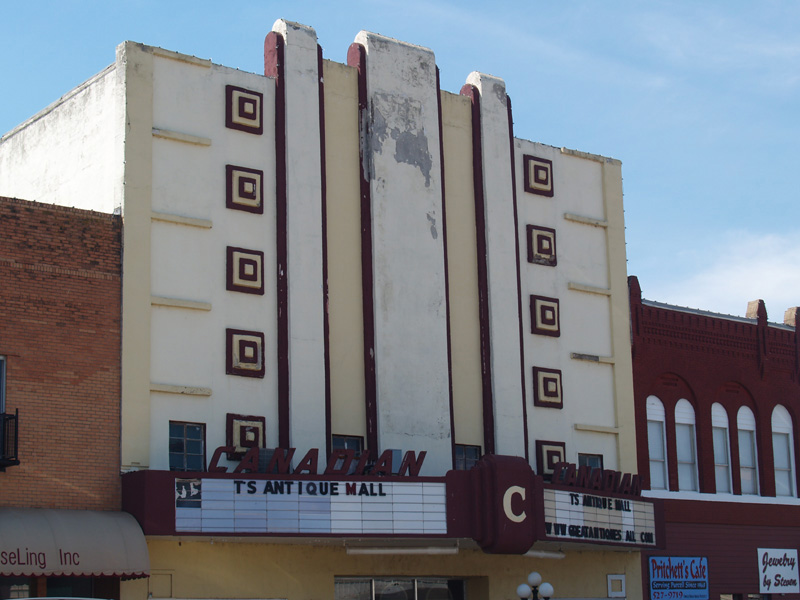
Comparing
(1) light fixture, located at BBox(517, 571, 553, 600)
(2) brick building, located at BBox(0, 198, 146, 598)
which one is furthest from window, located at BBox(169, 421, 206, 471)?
(1) light fixture, located at BBox(517, 571, 553, 600)

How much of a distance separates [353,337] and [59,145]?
27.0 feet

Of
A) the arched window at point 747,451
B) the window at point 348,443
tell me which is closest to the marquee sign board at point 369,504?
the window at point 348,443

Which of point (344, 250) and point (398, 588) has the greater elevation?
point (344, 250)

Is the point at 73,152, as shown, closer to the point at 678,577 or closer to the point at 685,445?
the point at 685,445

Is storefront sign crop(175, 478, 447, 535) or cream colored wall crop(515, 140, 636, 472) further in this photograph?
cream colored wall crop(515, 140, 636, 472)

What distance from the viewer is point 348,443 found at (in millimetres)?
30578

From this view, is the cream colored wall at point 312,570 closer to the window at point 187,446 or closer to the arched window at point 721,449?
the window at point 187,446

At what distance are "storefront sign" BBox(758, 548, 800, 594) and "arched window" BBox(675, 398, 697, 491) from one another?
293cm

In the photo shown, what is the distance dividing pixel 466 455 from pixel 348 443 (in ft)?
11.1

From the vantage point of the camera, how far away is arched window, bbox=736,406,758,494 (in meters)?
38.5

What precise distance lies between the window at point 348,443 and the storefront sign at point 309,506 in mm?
2395

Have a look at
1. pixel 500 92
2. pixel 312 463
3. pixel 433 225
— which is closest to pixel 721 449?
pixel 433 225

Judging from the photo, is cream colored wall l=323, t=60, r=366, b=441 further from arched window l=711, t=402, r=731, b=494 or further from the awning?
arched window l=711, t=402, r=731, b=494

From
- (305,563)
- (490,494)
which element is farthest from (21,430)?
(490,494)
